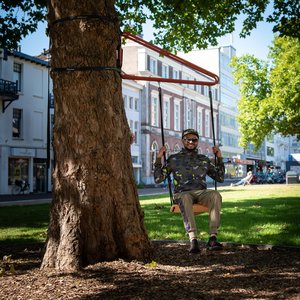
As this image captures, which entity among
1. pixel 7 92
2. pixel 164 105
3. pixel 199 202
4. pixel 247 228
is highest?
pixel 164 105

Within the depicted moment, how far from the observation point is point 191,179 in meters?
6.66

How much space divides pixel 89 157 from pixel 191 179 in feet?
6.40

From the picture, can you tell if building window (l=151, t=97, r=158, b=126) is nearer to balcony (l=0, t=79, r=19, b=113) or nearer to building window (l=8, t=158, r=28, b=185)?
building window (l=8, t=158, r=28, b=185)

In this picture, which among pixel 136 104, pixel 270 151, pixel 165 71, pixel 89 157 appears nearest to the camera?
pixel 89 157

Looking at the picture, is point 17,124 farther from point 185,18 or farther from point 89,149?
point 89,149

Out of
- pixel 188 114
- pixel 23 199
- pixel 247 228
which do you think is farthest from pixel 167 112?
pixel 247 228

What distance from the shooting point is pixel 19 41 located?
13.9 metres

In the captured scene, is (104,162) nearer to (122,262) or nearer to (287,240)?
(122,262)

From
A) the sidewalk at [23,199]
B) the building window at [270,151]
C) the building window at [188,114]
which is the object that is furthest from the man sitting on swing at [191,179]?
the building window at [270,151]

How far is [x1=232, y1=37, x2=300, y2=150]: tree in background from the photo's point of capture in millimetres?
35500

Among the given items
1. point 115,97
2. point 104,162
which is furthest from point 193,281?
point 115,97

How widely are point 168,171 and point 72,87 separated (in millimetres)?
2026

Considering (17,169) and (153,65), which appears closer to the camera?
(17,169)

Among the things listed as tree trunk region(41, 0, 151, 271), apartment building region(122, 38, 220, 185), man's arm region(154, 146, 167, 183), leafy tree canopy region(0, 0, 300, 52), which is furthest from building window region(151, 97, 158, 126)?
tree trunk region(41, 0, 151, 271)
